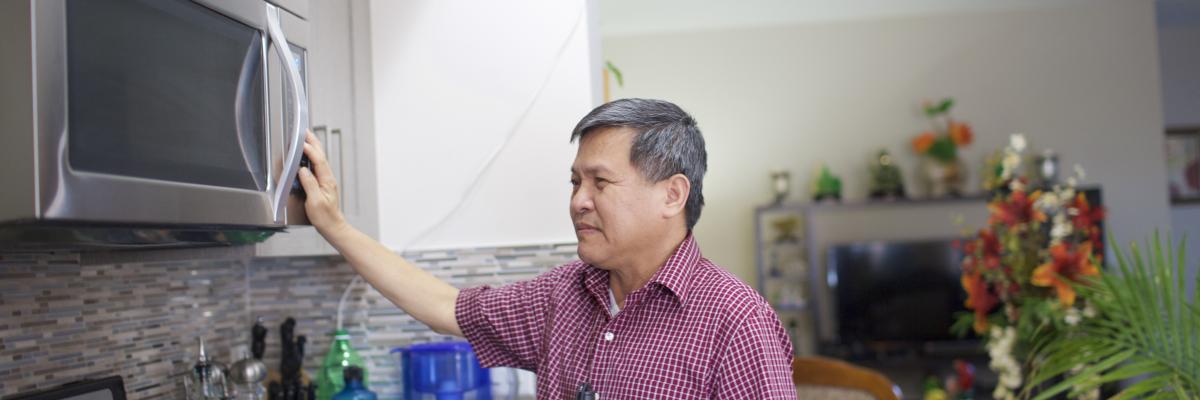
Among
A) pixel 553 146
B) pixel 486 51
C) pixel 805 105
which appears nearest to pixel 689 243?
pixel 553 146

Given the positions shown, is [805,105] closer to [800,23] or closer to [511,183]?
[800,23]

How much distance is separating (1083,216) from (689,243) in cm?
120

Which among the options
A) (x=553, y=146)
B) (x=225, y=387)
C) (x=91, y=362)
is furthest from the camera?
(x=553, y=146)

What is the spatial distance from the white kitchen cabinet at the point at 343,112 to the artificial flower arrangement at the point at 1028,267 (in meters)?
1.43

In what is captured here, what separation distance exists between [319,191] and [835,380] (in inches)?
45.8

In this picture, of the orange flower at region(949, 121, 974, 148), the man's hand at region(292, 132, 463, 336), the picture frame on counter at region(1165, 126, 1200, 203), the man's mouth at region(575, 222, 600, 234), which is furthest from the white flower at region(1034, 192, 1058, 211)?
the picture frame on counter at region(1165, 126, 1200, 203)

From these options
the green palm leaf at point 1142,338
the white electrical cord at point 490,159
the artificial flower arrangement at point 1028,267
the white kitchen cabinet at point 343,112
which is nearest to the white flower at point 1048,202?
the artificial flower arrangement at point 1028,267

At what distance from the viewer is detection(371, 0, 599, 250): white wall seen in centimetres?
204

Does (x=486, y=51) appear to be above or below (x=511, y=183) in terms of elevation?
above

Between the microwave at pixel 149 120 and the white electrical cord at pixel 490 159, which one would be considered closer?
the microwave at pixel 149 120

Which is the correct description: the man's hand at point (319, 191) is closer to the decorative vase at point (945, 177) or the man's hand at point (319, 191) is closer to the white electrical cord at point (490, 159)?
the white electrical cord at point (490, 159)

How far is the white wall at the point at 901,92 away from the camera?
6152 mm

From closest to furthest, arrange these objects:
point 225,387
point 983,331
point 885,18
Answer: point 225,387 → point 983,331 → point 885,18

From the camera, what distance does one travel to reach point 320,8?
1.89 m
